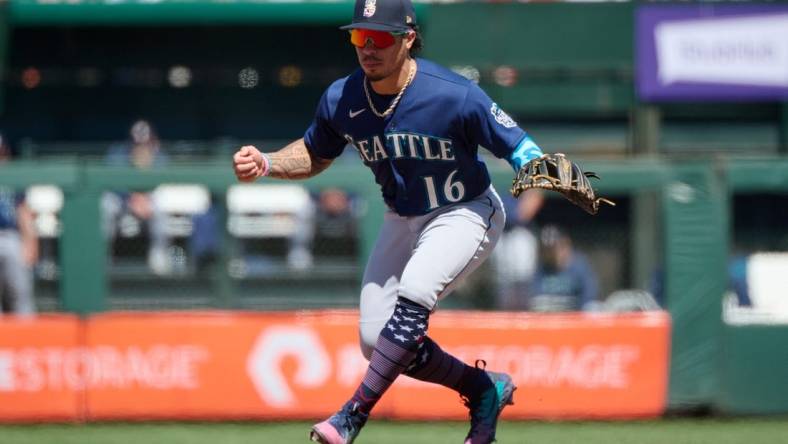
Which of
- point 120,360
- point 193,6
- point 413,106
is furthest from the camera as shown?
point 193,6

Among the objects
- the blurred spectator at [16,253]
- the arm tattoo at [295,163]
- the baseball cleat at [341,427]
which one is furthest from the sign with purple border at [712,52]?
the baseball cleat at [341,427]

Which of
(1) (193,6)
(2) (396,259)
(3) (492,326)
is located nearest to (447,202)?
(2) (396,259)

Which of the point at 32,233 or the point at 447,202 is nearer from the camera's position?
the point at 447,202

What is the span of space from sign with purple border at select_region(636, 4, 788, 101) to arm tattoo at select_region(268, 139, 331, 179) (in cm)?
900

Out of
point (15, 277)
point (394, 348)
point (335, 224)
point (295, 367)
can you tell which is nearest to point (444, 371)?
point (394, 348)

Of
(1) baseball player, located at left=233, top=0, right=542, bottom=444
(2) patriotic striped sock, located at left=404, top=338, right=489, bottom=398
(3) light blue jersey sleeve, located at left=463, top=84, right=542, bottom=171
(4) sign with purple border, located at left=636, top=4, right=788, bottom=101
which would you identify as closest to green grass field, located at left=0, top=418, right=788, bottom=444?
(2) patriotic striped sock, located at left=404, top=338, right=489, bottom=398

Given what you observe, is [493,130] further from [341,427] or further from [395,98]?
[341,427]

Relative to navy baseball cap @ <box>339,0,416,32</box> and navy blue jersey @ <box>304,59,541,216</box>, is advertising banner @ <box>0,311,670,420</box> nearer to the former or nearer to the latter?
navy blue jersey @ <box>304,59,541,216</box>

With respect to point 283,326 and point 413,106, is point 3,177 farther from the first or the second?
point 413,106

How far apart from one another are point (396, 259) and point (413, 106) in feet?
2.43

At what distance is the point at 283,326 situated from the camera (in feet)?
30.3

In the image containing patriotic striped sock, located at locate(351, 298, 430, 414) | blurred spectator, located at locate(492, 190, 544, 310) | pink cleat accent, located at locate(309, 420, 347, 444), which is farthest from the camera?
blurred spectator, located at locate(492, 190, 544, 310)

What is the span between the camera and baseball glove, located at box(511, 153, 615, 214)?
530 centimetres

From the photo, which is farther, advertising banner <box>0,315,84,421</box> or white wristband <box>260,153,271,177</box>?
advertising banner <box>0,315,84,421</box>
